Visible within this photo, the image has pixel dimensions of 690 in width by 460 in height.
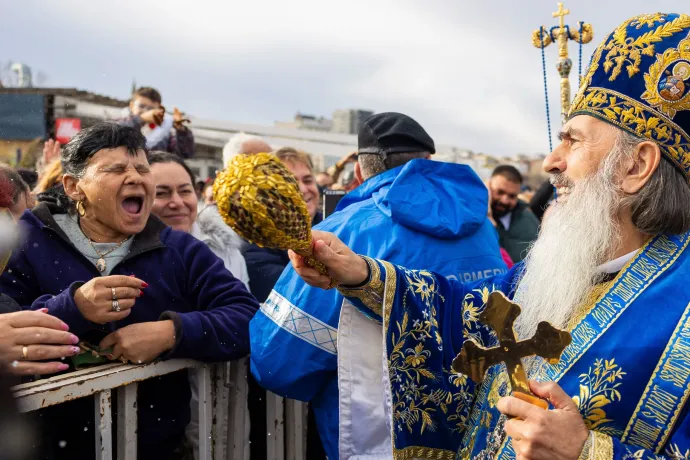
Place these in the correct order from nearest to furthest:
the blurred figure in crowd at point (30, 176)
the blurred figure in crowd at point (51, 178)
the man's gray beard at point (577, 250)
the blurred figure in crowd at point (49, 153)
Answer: the man's gray beard at point (577, 250), the blurred figure in crowd at point (51, 178), the blurred figure in crowd at point (30, 176), the blurred figure in crowd at point (49, 153)

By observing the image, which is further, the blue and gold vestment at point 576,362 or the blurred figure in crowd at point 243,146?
the blurred figure in crowd at point 243,146

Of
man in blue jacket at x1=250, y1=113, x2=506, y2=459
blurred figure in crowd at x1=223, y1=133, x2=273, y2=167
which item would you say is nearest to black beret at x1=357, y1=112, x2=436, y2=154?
man in blue jacket at x1=250, y1=113, x2=506, y2=459

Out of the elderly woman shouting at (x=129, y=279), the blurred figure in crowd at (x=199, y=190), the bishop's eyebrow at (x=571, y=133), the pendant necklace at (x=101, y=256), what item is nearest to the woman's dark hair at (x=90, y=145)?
the elderly woman shouting at (x=129, y=279)

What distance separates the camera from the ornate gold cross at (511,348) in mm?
1410

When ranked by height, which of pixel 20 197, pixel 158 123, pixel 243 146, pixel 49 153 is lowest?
pixel 20 197

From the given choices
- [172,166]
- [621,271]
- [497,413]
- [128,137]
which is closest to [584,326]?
[621,271]

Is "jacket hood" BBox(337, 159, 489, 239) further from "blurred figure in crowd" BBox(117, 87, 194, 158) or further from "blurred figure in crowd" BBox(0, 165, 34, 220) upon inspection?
"blurred figure in crowd" BBox(117, 87, 194, 158)

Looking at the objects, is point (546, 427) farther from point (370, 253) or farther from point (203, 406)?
point (203, 406)

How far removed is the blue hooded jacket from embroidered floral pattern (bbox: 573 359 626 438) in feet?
3.09

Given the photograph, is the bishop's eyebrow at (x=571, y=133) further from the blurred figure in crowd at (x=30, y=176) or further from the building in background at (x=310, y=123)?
the building in background at (x=310, y=123)

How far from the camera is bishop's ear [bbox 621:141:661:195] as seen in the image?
71.5 inches

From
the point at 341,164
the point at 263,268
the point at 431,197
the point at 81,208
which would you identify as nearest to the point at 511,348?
the point at 431,197

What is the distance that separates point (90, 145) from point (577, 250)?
6.07ft

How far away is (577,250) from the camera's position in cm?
191
